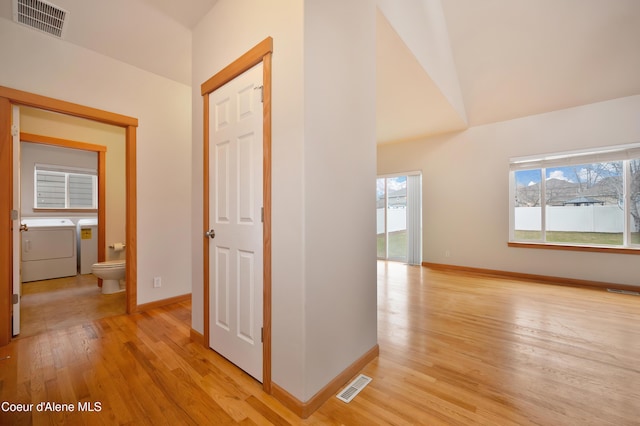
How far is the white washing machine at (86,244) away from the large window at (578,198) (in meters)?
7.50

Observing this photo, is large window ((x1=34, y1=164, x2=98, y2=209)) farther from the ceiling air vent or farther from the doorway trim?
the ceiling air vent

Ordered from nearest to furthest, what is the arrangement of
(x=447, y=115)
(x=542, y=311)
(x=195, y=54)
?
1. (x=195, y=54)
2. (x=542, y=311)
3. (x=447, y=115)

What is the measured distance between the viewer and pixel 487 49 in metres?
3.47

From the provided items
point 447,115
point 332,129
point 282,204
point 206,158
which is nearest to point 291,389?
point 282,204

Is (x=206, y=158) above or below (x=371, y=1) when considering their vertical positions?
below

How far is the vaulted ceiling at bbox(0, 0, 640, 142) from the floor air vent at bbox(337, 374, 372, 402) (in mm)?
2780

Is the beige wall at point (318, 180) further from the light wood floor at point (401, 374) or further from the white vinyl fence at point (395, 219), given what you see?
the white vinyl fence at point (395, 219)

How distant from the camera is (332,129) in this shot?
156cm

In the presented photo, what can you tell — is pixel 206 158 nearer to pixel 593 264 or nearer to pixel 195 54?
pixel 195 54

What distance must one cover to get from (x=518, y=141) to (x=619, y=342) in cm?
332

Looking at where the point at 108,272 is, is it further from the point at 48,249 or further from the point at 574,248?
the point at 574,248

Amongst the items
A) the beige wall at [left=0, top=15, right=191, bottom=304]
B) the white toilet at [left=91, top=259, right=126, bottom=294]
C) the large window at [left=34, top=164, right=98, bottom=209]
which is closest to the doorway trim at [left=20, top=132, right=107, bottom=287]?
the white toilet at [left=91, top=259, right=126, bottom=294]

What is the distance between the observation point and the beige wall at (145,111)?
2.24m

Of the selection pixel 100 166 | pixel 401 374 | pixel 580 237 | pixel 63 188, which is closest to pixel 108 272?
pixel 100 166
